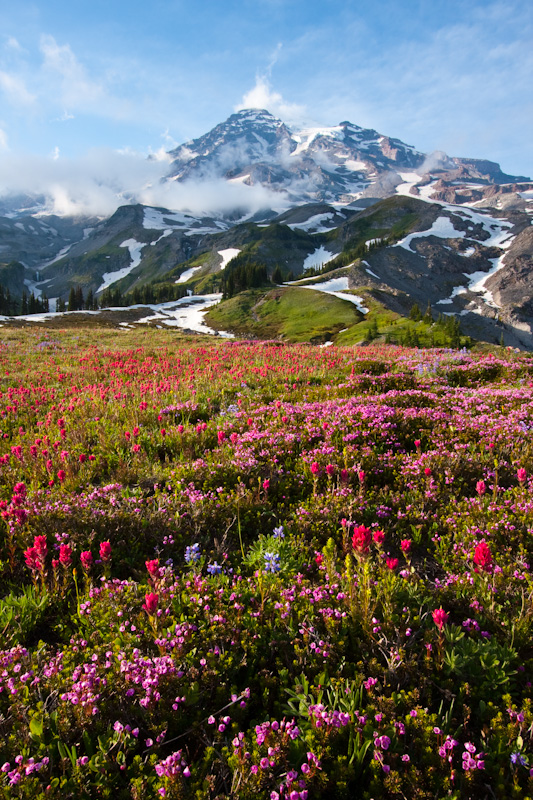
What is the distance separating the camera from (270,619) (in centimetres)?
322

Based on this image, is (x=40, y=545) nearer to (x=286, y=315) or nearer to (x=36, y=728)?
(x=36, y=728)

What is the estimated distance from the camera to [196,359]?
17.0 metres

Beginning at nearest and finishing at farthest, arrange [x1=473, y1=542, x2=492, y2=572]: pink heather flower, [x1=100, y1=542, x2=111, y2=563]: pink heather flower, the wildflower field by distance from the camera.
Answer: the wildflower field < [x1=473, y1=542, x2=492, y2=572]: pink heather flower < [x1=100, y1=542, x2=111, y2=563]: pink heather flower

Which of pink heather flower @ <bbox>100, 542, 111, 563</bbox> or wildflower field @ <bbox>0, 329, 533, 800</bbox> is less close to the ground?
pink heather flower @ <bbox>100, 542, 111, 563</bbox>

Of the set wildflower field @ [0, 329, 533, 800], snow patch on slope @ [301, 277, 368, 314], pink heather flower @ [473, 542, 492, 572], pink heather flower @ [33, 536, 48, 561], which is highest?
snow patch on slope @ [301, 277, 368, 314]

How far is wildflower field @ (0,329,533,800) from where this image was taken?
87.6 inches

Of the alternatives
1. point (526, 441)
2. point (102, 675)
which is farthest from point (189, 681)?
point (526, 441)

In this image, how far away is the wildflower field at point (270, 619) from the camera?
222 centimetres

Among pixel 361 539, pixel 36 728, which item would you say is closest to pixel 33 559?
pixel 36 728

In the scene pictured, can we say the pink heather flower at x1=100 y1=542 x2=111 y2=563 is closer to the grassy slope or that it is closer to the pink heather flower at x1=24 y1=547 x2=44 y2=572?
the pink heather flower at x1=24 y1=547 x2=44 y2=572

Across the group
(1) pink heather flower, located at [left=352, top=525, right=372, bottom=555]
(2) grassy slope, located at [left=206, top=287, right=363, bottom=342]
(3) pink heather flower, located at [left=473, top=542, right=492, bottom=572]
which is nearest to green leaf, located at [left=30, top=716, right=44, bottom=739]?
(1) pink heather flower, located at [left=352, top=525, right=372, bottom=555]

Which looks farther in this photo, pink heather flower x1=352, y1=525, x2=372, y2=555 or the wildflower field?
pink heather flower x1=352, y1=525, x2=372, y2=555

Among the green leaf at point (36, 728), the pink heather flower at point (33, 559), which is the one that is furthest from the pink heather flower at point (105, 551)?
the green leaf at point (36, 728)

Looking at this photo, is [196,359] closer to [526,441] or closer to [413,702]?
[526,441]
